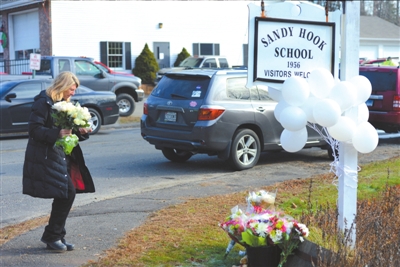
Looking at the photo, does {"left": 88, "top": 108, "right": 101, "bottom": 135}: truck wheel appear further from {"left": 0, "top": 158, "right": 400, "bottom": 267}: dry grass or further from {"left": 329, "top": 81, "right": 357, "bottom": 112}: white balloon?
{"left": 329, "top": 81, "right": 357, "bottom": 112}: white balloon

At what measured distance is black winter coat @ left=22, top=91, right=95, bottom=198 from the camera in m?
5.91

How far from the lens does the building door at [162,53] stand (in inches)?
1363

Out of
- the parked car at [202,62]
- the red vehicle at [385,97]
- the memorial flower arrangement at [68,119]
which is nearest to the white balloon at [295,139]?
the memorial flower arrangement at [68,119]

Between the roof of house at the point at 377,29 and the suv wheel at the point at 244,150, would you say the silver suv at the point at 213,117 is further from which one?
the roof of house at the point at 377,29

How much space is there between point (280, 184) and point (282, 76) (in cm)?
406

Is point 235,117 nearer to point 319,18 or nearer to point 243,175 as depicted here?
point 243,175

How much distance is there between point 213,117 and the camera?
10500mm

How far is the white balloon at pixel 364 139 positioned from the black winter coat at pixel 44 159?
2721mm

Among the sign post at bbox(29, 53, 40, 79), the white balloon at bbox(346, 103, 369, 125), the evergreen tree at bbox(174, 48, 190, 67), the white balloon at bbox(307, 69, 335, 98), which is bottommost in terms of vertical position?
the white balloon at bbox(346, 103, 369, 125)

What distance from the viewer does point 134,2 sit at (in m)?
33.1

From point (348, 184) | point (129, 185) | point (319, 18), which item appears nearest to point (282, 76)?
point (319, 18)

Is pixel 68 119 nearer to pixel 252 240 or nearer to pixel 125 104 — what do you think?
pixel 252 240

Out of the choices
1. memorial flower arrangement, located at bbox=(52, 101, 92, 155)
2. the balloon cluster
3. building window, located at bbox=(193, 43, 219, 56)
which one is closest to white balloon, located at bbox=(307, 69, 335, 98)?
the balloon cluster

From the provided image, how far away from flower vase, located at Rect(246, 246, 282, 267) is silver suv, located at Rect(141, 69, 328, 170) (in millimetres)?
5283
